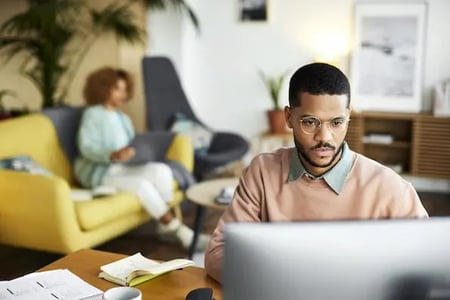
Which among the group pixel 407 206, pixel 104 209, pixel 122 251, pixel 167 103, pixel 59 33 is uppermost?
pixel 59 33

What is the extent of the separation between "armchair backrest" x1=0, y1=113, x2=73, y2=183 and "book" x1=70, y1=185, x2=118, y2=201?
10.5 inches

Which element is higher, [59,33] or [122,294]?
[59,33]

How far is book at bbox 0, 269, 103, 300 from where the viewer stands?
57.0 inches

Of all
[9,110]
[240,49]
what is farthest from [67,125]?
[240,49]

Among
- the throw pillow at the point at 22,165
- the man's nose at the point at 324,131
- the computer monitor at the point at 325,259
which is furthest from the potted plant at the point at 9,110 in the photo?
the computer monitor at the point at 325,259

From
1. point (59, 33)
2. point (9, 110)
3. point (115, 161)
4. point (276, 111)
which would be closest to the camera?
point (115, 161)

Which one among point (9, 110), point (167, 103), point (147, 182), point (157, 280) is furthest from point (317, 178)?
point (9, 110)

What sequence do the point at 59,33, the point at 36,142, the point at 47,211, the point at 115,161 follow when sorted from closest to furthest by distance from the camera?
1. the point at 47,211
2. the point at 36,142
3. the point at 115,161
4. the point at 59,33

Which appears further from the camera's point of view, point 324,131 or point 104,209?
point 104,209

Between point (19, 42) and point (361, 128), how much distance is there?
9.59ft

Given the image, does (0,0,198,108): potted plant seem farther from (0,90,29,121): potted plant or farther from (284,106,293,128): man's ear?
(284,106,293,128): man's ear

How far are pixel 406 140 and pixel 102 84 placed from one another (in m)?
2.65

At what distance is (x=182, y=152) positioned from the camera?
13.9 feet

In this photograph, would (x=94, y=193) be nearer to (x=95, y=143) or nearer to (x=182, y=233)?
(x=95, y=143)
